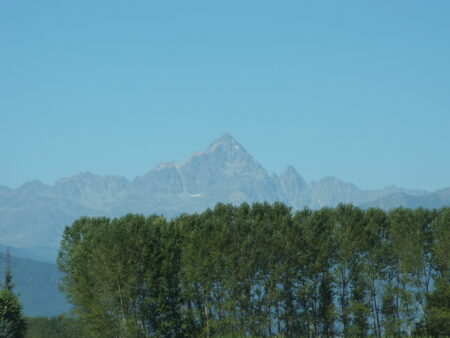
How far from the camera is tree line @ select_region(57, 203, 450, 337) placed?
313ft

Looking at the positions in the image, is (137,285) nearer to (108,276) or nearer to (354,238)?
(108,276)

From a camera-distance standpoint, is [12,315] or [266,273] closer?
[12,315]

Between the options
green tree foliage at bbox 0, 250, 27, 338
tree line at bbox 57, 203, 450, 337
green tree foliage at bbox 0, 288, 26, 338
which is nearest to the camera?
green tree foliage at bbox 0, 250, 27, 338

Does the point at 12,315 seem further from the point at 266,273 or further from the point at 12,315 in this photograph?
the point at 266,273

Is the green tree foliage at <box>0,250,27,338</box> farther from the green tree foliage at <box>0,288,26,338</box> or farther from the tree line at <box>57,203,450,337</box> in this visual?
the tree line at <box>57,203,450,337</box>

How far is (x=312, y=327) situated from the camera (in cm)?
10319

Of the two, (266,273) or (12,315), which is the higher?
(266,273)

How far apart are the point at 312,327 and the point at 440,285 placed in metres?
20.2

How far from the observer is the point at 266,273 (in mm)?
97562

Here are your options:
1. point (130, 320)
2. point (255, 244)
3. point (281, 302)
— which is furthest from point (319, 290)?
point (130, 320)

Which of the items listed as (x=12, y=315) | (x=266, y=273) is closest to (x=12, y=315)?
(x=12, y=315)

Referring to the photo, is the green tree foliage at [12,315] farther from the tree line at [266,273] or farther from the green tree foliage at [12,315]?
the tree line at [266,273]

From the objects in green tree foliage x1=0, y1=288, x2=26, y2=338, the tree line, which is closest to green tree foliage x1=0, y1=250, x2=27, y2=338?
green tree foliage x1=0, y1=288, x2=26, y2=338

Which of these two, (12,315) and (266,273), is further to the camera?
(266,273)
